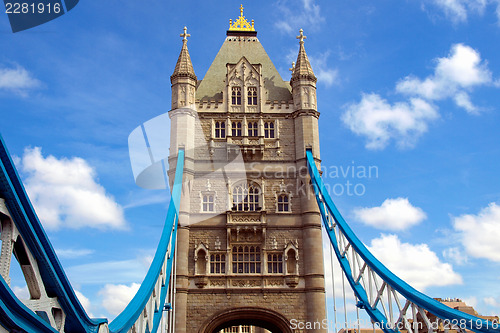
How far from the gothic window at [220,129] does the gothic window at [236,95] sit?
137 cm

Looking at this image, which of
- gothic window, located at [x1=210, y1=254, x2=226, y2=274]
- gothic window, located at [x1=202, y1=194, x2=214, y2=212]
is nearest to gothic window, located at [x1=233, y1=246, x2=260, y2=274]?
gothic window, located at [x1=210, y1=254, x2=226, y2=274]

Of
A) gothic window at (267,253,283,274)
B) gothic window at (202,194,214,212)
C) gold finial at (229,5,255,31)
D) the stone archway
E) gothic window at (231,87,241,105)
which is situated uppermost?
gold finial at (229,5,255,31)

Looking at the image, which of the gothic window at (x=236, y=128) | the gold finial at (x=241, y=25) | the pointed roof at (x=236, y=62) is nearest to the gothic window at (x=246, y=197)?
the gothic window at (x=236, y=128)

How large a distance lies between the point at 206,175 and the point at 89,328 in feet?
51.8

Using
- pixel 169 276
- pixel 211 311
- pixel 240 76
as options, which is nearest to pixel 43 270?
pixel 169 276

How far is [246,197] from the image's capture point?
85.6 ft

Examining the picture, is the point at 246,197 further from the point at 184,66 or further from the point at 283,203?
the point at 184,66

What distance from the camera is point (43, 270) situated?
30.8 ft

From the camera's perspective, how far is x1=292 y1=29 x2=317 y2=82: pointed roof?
28.0 meters

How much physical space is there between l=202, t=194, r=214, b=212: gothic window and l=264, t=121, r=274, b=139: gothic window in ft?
14.5

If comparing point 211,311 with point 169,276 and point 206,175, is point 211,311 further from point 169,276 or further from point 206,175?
point 206,175

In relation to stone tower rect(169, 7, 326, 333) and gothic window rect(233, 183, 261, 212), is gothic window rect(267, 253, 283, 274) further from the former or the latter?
gothic window rect(233, 183, 261, 212)

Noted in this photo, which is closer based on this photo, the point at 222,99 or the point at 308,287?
the point at 308,287

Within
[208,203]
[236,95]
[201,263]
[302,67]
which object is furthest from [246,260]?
[302,67]
